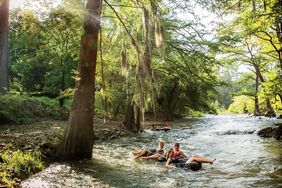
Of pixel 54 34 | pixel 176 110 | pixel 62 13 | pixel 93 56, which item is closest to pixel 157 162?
pixel 93 56

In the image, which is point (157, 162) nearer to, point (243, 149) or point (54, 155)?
point (54, 155)

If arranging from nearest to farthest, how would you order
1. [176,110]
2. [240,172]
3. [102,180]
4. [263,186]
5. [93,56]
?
1. [263,186]
2. [102,180]
3. [240,172]
4. [93,56]
5. [176,110]

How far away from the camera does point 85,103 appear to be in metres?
12.2

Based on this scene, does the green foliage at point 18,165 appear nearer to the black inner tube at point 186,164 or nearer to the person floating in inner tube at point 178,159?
the person floating in inner tube at point 178,159

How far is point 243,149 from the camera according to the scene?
1534 cm

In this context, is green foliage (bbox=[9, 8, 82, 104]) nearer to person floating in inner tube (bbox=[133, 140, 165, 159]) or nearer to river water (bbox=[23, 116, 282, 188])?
river water (bbox=[23, 116, 282, 188])

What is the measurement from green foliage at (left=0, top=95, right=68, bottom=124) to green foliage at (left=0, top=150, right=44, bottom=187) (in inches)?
288

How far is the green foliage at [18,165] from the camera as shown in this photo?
8.52 meters

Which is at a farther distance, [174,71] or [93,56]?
[174,71]

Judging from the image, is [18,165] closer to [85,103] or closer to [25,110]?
[85,103]

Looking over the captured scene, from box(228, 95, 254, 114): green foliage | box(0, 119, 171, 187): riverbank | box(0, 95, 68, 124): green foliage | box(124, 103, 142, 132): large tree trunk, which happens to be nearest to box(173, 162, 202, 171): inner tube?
box(0, 119, 171, 187): riverbank

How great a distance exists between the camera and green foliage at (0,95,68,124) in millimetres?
16906

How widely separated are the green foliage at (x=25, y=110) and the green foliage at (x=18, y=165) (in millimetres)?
7328

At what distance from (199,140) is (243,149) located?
437 cm
